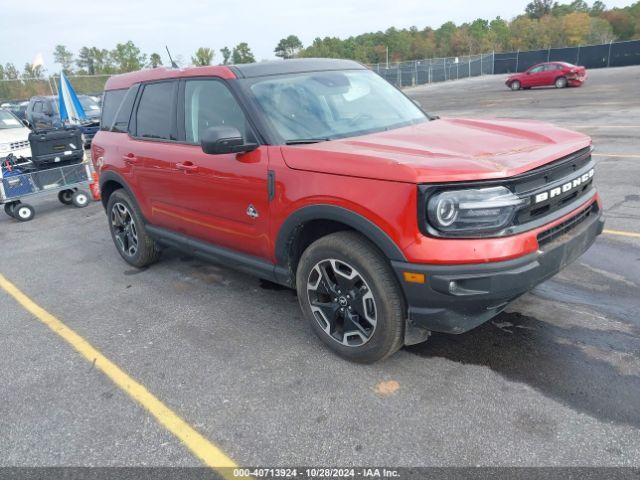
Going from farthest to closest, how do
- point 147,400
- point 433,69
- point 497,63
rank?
point 497,63 → point 433,69 → point 147,400

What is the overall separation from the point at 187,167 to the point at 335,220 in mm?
1629

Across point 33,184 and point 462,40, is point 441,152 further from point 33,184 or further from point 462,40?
point 462,40

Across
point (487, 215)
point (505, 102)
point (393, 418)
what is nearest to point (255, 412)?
point (393, 418)

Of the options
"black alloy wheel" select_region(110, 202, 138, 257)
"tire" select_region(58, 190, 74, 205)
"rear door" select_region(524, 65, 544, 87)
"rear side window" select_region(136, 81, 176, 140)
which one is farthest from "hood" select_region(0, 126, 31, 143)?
"rear door" select_region(524, 65, 544, 87)

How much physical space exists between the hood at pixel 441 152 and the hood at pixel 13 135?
10555mm

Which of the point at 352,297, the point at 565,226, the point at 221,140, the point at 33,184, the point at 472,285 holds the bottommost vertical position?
the point at 33,184

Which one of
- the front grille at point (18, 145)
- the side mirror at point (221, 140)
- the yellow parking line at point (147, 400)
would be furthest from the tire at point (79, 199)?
the side mirror at point (221, 140)

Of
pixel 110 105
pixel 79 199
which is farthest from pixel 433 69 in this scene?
pixel 110 105

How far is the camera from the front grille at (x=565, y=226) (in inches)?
115

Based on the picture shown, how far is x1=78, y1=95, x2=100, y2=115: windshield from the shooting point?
18234mm

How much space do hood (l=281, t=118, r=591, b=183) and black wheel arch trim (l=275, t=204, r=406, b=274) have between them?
0.76 feet

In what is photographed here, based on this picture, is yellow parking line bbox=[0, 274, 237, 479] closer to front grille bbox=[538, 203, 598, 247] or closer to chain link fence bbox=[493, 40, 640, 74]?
front grille bbox=[538, 203, 598, 247]

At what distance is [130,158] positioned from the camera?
5008 mm

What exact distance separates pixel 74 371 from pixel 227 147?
188 cm
